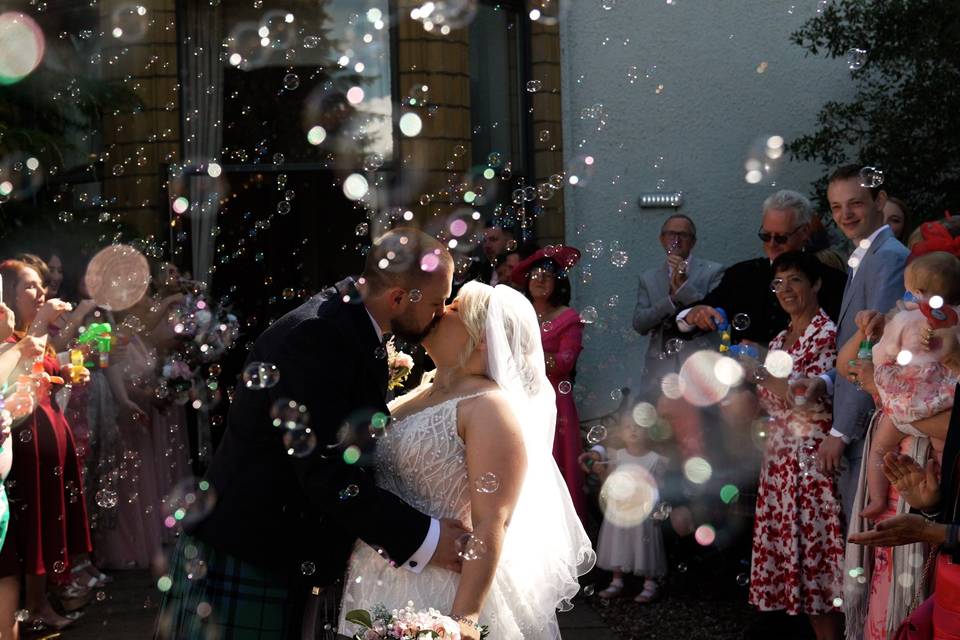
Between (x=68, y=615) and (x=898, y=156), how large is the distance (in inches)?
248

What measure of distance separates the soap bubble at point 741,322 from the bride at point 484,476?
7.88 feet

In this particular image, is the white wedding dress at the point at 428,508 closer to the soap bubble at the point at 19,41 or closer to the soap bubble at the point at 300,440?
the soap bubble at the point at 300,440

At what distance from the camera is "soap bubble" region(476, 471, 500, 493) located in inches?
123

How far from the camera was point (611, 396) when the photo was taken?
9.23 metres

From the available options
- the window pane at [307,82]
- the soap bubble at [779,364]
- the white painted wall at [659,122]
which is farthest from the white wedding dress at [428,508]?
the window pane at [307,82]

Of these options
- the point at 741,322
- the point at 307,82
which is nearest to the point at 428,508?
the point at 741,322

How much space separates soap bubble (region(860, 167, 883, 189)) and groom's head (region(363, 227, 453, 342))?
7.96 ft

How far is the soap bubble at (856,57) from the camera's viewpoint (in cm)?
754

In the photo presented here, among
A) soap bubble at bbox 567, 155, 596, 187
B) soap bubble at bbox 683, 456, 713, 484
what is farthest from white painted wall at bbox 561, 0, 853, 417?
soap bubble at bbox 683, 456, 713, 484

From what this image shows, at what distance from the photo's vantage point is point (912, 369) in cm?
399

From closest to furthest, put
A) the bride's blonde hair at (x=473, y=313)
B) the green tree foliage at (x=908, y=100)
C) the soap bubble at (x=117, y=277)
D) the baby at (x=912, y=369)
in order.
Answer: the bride's blonde hair at (x=473, y=313)
the baby at (x=912, y=369)
the soap bubble at (x=117, y=277)
the green tree foliage at (x=908, y=100)

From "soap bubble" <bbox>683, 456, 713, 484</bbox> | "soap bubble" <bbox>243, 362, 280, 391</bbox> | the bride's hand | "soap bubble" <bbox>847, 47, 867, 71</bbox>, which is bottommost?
"soap bubble" <bbox>683, 456, 713, 484</bbox>

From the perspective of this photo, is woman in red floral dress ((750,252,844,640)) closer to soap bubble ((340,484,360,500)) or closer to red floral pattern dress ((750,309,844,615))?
red floral pattern dress ((750,309,844,615))

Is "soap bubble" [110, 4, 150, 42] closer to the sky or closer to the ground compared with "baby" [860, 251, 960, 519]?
closer to the sky
